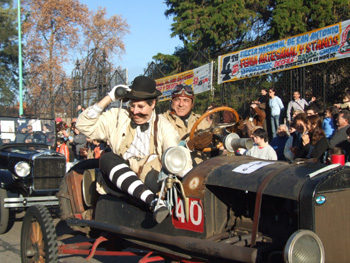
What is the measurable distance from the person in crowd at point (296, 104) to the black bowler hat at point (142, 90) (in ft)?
19.1

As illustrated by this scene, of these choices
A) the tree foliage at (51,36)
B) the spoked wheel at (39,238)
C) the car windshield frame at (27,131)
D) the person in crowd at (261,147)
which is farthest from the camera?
the tree foliage at (51,36)

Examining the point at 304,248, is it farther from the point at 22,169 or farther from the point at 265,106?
the point at 265,106

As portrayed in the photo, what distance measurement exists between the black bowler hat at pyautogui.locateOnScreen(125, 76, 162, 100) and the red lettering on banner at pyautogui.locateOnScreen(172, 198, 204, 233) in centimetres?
120

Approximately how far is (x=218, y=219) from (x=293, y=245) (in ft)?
2.97

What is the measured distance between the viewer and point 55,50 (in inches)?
1388

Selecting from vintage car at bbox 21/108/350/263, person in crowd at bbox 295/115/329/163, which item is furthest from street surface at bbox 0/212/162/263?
person in crowd at bbox 295/115/329/163

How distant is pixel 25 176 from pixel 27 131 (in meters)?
2.24

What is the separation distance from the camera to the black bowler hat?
4156 mm

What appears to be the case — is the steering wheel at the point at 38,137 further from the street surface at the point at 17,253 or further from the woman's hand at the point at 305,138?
the woman's hand at the point at 305,138

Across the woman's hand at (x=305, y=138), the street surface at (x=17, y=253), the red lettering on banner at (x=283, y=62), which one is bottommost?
the street surface at (x=17, y=253)

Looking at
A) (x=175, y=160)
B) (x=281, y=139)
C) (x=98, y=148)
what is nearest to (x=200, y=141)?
(x=175, y=160)

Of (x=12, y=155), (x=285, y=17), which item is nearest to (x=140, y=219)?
(x=12, y=155)

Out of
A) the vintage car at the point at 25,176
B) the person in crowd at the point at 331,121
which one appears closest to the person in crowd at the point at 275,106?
the person in crowd at the point at 331,121

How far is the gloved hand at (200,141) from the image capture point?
368 centimetres
